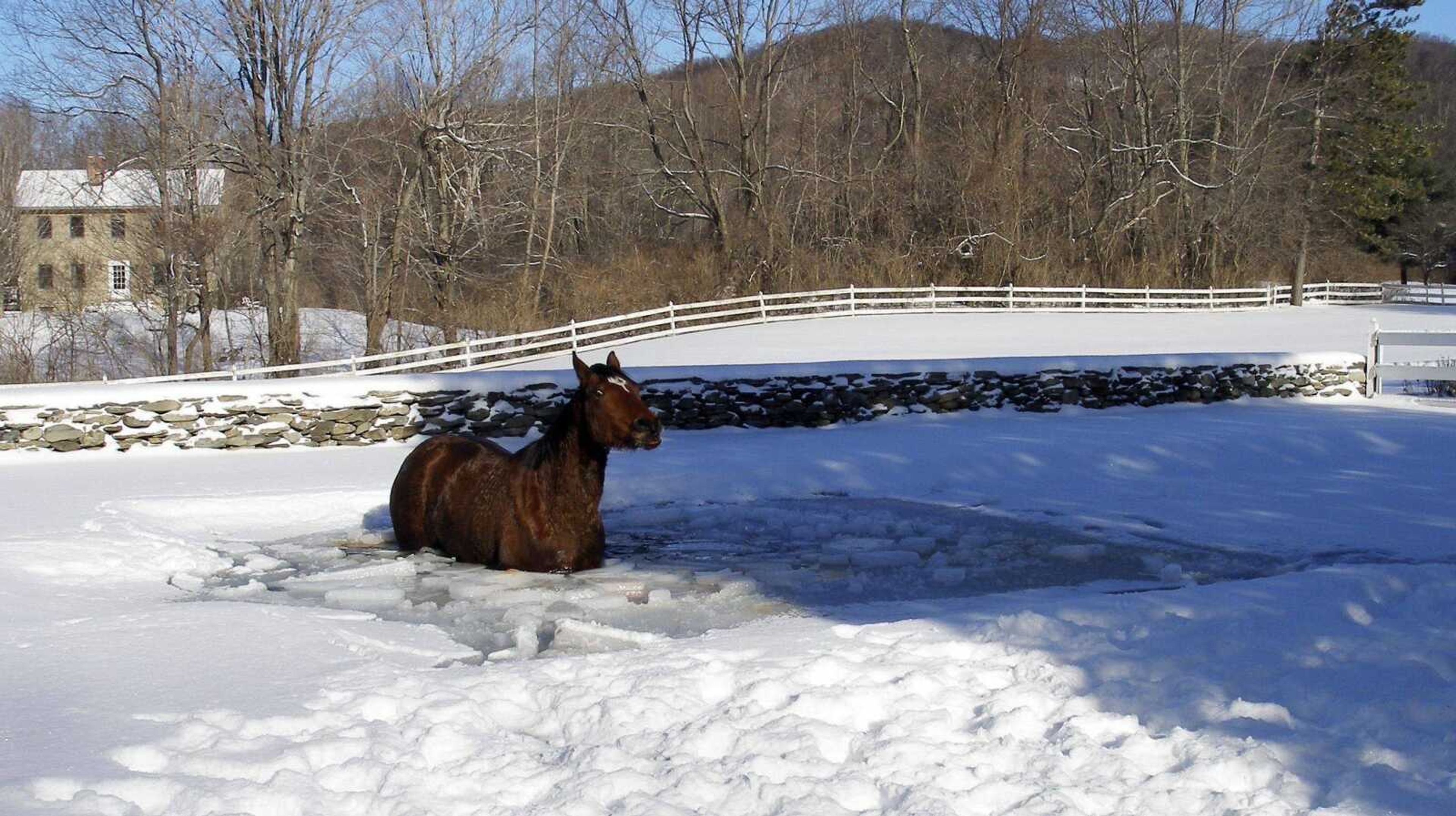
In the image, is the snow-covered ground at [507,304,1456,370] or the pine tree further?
the pine tree

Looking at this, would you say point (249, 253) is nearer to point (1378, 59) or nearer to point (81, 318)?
point (81, 318)

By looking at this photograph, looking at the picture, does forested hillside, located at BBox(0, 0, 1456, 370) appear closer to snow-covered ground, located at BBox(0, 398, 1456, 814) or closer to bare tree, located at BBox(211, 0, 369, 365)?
bare tree, located at BBox(211, 0, 369, 365)

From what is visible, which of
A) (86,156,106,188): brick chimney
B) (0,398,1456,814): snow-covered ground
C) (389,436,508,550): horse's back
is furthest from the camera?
(86,156,106,188): brick chimney

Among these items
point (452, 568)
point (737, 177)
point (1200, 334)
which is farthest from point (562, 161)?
point (452, 568)

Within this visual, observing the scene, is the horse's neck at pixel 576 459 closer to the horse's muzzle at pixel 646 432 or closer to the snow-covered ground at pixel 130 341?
the horse's muzzle at pixel 646 432

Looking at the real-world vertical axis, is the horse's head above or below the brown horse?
above

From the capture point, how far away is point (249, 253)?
35.5 m

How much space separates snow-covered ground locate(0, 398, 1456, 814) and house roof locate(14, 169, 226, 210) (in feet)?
68.4

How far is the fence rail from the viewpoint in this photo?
87.1ft

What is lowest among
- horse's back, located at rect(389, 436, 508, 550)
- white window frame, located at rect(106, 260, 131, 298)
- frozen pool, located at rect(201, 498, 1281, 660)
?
frozen pool, located at rect(201, 498, 1281, 660)

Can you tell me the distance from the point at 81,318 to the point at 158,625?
2930 cm

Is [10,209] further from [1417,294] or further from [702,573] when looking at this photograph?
[1417,294]

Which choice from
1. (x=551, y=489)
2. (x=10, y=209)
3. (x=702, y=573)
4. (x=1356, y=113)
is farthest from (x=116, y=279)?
(x=1356, y=113)

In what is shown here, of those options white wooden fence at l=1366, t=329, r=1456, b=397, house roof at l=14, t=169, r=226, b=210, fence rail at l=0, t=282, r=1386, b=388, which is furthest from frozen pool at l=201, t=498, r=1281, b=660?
house roof at l=14, t=169, r=226, b=210
